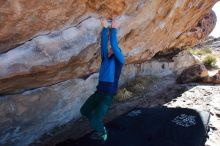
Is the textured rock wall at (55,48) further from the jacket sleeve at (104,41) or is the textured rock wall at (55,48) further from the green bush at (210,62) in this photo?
the green bush at (210,62)

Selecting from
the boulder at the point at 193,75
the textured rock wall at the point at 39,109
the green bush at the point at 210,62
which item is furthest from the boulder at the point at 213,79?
the textured rock wall at the point at 39,109

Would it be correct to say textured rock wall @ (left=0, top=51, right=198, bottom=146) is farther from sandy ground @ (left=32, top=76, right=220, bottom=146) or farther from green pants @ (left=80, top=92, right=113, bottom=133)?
green pants @ (left=80, top=92, right=113, bottom=133)

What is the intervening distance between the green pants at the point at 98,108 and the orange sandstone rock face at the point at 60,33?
0.89 meters

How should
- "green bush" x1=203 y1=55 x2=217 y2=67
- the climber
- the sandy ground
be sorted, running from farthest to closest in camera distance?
"green bush" x1=203 y1=55 x2=217 y2=67, the sandy ground, the climber

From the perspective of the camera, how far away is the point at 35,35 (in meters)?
5.45

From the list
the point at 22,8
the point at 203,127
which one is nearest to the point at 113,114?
the point at 203,127

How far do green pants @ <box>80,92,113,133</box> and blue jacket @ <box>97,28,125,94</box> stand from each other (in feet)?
0.40

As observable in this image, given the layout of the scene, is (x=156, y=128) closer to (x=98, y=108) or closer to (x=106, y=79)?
(x=98, y=108)

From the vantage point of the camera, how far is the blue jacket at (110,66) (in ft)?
17.9

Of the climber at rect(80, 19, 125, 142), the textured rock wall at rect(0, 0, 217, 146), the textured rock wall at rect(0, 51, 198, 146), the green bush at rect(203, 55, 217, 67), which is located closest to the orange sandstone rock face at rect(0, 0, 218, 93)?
the textured rock wall at rect(0, 0, 217, 146)

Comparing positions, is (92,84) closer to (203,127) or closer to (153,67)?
(203,127)

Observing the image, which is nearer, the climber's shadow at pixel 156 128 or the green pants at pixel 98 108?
the green pants at pixel 98 108

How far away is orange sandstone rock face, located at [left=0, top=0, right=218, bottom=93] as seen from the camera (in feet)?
16.9

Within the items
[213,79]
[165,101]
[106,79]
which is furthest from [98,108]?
[213,79]
